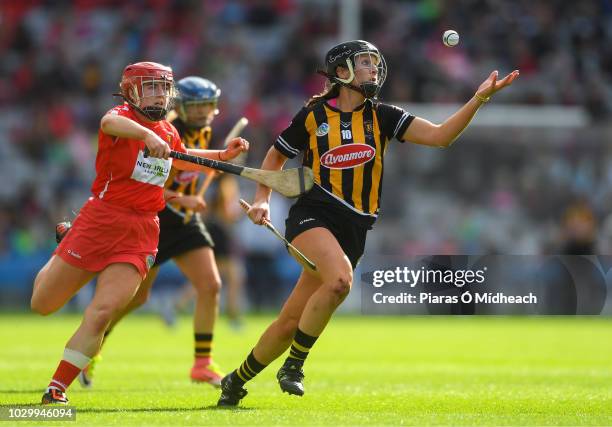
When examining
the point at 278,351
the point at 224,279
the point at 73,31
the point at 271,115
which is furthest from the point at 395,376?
the point at 73,31

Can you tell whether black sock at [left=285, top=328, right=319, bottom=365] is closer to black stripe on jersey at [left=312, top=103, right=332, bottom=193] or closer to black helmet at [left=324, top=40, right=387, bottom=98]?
black stripe on jersey at [left=312, top=103, right=332, bottom=193]

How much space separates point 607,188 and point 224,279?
674cm

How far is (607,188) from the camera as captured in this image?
2052cm

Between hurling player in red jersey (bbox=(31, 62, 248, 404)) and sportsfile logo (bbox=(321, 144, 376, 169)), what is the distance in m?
1.07

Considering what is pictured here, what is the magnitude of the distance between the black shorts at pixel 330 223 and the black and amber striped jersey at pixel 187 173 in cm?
221

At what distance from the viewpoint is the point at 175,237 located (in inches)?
391

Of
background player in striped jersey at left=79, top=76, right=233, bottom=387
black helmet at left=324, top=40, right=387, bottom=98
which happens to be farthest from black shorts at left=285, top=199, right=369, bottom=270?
background player in striped jersey at left=79, top=76, right=233, bottom=387

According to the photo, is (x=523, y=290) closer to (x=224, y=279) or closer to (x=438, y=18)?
(x=224, y=279)

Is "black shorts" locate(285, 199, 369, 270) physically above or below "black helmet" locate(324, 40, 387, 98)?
below

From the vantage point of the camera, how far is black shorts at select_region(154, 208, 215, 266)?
9891mm

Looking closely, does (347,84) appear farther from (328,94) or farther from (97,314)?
(97,314)

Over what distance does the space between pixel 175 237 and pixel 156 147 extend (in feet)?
9.40

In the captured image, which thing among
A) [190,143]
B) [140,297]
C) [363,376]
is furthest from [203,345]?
[190,143]

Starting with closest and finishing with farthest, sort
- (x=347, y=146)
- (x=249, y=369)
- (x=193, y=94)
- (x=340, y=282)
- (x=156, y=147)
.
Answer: (x=156, y=147) → (x=340, y=282) → (x=347, y=146) → (x=249, y=369) → (x=193, y=94)
